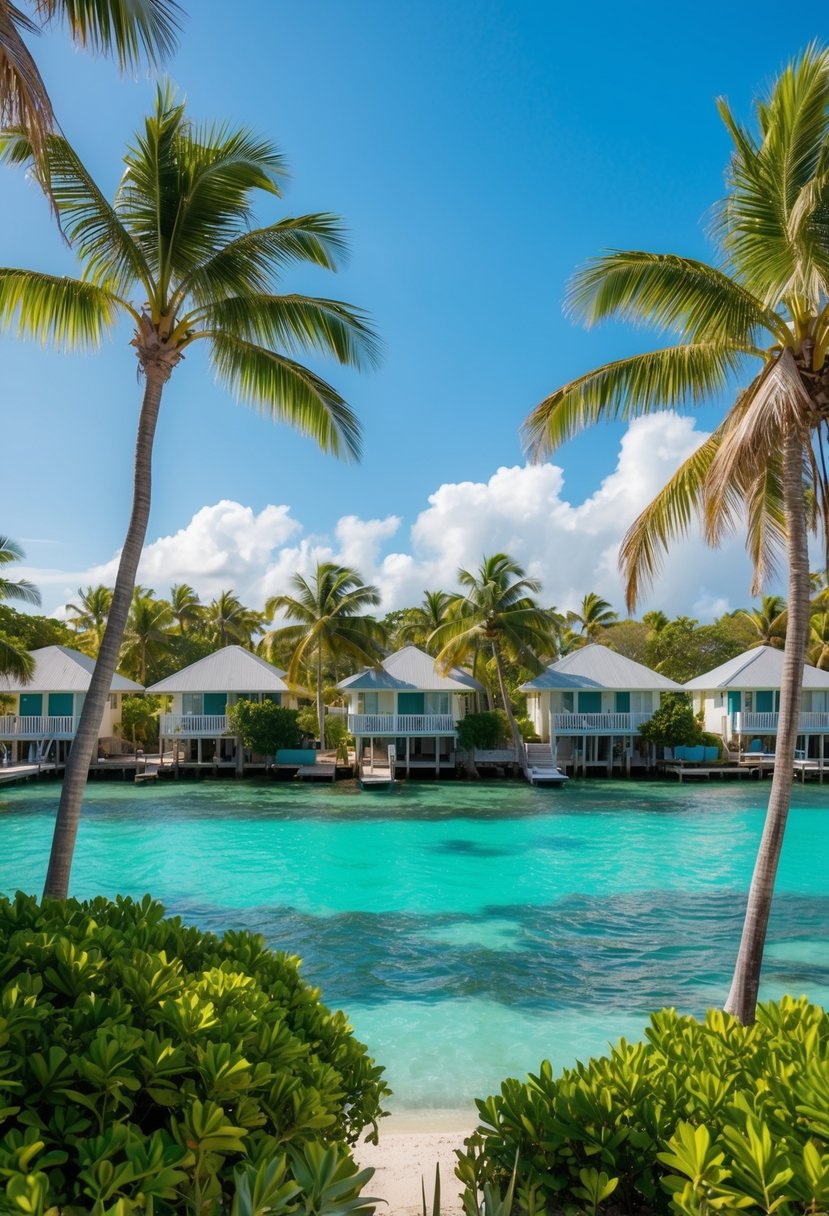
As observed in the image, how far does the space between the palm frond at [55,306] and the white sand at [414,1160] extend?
26.0ft

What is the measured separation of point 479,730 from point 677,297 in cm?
2719

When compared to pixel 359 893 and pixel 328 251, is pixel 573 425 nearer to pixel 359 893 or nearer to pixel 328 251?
pixel 328 251

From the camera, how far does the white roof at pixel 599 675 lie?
34.4m

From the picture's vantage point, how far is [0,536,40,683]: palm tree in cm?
2581

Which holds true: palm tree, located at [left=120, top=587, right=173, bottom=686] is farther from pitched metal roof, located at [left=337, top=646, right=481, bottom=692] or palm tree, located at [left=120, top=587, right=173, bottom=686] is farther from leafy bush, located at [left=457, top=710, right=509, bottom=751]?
leafy bush, located at [left=457, top=710, right=509, bottom=751]

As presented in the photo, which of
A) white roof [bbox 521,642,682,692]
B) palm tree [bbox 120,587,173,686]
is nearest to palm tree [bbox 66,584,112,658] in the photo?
palm tree [bbox 120,587,173,686]

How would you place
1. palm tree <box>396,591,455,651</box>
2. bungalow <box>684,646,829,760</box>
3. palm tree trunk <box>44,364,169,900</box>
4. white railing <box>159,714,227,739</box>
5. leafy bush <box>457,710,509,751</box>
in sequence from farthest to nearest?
palm tree <box>396,591,455,651</box> < bungalow <box>684,646,829,760</box> < white railing <box>159,714,227,739</box> < leafy bush <box>457,710,509,751</box> < palm tree trunk <box>44,364,169,900</box>

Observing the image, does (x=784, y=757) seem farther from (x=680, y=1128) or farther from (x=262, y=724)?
(x=262, y=724)

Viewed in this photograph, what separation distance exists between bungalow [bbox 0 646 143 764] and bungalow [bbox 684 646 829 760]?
28.0 m

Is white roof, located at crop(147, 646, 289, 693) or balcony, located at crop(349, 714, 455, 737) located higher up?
white roof, located at crop(147, 646, 289, 693)

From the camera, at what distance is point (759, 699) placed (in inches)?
1393

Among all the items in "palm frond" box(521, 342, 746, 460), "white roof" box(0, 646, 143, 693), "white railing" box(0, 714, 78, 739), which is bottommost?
"white railing" box(0, 714, 78, 739)

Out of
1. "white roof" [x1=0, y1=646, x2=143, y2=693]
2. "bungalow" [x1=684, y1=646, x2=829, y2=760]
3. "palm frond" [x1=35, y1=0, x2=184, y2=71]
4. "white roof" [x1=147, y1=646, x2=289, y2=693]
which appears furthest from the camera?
"bungalow" [x1=684, y1=646, x2=829, y2=760]

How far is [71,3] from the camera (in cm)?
550
